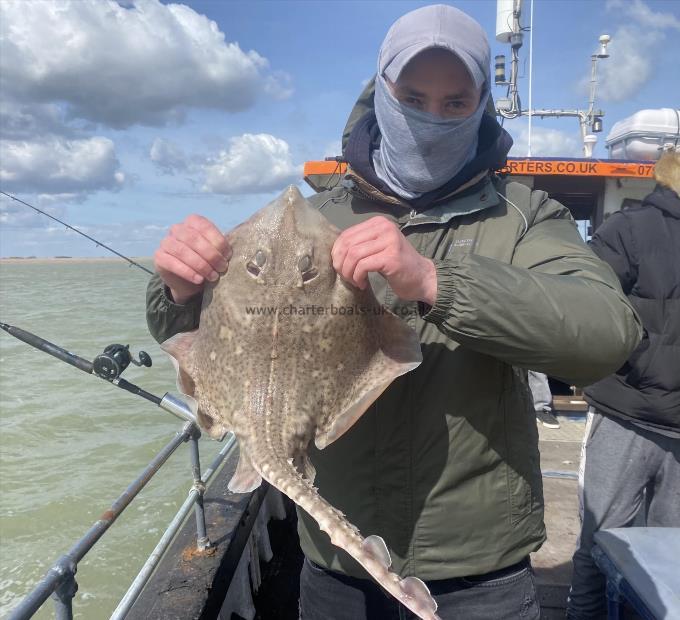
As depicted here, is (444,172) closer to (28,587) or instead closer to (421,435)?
(421,435)

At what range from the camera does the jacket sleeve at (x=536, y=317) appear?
5.03ft

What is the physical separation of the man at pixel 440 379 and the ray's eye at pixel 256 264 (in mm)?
99

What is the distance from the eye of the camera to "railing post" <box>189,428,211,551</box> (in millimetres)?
3240

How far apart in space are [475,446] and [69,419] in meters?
13.4

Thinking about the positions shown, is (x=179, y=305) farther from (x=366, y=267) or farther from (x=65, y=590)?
(x=65, y=590)

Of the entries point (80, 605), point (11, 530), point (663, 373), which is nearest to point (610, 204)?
point (663, 373)

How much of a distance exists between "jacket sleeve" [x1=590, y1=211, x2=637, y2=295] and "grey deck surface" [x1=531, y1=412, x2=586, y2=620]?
2330 mm

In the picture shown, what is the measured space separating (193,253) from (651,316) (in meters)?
2.95

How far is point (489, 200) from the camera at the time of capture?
2008 mm

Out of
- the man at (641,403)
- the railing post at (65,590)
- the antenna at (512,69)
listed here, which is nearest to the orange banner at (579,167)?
the antenna at (512,69)

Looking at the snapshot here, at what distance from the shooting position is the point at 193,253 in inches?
67.7

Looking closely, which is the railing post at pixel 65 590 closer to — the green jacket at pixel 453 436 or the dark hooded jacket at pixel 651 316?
the green jacket at pixel 453 436

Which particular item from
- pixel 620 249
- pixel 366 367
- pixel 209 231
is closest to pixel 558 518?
pixel 620 249

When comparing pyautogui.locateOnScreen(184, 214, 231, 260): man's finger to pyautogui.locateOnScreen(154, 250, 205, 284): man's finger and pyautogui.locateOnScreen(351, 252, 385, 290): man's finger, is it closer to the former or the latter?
pyautogui.locateOnScreen(154, 250, 205, 284): man's finger
